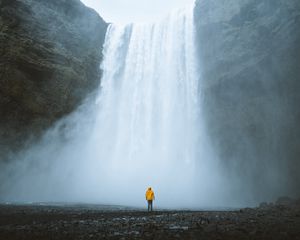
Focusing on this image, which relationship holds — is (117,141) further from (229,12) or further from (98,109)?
(229,12)

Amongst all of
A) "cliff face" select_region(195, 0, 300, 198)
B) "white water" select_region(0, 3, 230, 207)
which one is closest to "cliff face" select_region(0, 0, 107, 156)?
"white water" select_region(0, 3, 230, 207)

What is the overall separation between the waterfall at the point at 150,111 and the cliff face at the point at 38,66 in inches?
172

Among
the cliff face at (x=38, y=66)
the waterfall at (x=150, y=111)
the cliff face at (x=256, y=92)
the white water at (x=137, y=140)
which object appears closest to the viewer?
the cliff face at (x=256, y=92)

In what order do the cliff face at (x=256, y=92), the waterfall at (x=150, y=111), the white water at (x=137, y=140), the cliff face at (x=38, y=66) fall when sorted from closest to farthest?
the cliff face at (x=256, y=92), the cliff face at (x=38, y=66), the white water at (x=137, y=140), the waterfall at (x=150, y=111)

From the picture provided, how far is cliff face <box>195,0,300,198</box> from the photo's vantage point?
86.1 feet

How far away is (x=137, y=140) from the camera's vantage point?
34.0 meters

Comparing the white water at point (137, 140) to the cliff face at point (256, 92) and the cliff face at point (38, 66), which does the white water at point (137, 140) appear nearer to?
the cliff face at point (38, 66)

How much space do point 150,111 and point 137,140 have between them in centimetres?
397

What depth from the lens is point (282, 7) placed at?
89.5 ft

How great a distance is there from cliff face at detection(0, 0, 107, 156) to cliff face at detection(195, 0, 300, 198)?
1501 cm

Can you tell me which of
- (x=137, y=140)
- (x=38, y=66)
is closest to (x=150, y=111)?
(x=137, y=140)

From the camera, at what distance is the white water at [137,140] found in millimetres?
29406

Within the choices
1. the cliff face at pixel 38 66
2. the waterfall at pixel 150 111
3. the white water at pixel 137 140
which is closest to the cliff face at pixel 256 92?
the white water at pixel 137 140

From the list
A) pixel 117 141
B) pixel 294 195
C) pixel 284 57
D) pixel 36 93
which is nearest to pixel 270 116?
pixel 284 57
